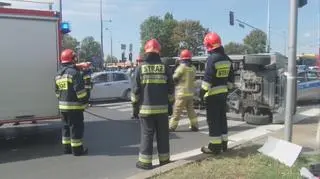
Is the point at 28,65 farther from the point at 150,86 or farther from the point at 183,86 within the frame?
the point at 183,86

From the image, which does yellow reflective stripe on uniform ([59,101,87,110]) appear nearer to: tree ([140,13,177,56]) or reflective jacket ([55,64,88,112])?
reflective jacket ([55,64,88,112])

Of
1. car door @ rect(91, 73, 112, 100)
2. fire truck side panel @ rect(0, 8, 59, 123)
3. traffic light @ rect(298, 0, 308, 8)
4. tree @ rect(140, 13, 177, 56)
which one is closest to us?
traffic light @ rect(298, 0, 308, 8)

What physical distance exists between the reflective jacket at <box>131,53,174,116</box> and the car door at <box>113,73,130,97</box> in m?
15.8

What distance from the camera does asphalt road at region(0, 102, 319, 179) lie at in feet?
26.8

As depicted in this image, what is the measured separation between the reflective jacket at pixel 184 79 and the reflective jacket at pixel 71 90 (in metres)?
3.23

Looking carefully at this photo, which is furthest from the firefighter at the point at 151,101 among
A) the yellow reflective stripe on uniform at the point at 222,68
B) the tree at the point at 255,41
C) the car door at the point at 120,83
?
the tree at the point at 255,41

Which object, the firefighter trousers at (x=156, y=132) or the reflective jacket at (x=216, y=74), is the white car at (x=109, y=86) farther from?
the firefighter trousers at (x=156, y=132)

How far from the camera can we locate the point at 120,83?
936 inches

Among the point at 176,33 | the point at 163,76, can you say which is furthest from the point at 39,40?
the point at 176,33

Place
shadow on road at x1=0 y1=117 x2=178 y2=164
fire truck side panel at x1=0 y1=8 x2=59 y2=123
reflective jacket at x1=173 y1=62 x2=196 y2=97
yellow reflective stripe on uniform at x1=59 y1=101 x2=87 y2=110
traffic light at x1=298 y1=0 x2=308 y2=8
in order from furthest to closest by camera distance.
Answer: reflective jacket at x1=173 y1=62 x2=196 y2=97, fire truck side panel at x1=0 y1=8 x2=59 y2=123, shadow on road at x1=0 y1=117 x2=178 y2=164, yellow reflective stripe on uniform at x1=59 y1=101 x2=87 y2=110, traffic light at x1=298 y1=0 x2=308 y2=8

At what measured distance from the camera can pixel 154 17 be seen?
302ft

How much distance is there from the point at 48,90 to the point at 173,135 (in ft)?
10.2

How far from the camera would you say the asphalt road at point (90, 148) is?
8.16m

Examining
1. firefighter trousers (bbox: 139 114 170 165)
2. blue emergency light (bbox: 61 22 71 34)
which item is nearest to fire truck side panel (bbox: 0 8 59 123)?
blue emergency light (bbox: 61 22 71 34)
